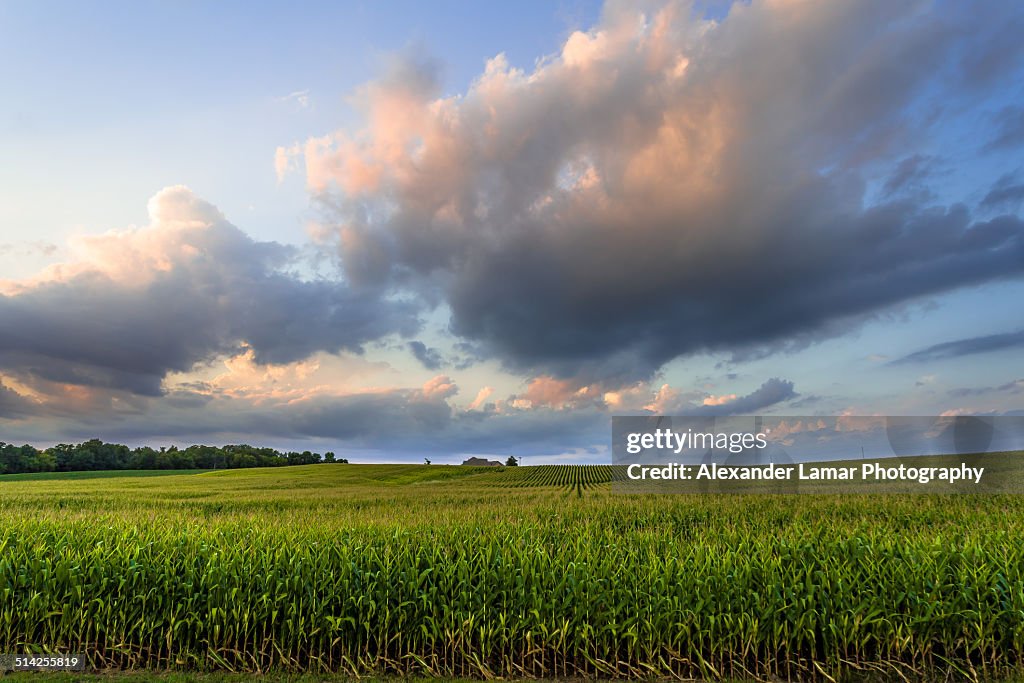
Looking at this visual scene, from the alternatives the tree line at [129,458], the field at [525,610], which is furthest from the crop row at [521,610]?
the tree line at [129,458]

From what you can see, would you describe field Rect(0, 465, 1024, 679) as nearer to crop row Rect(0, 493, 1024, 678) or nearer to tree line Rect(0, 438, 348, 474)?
crop row Rect(0, 493, 1024, 678)

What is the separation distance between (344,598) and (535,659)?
2.69 m

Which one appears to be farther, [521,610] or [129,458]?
[129,458]

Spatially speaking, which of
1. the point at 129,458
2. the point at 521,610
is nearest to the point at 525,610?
the point at 521,610

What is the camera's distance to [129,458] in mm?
93000

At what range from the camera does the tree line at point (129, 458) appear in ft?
260

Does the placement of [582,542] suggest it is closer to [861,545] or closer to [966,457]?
[861,545]

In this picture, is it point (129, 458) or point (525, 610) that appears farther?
point (129, 458)

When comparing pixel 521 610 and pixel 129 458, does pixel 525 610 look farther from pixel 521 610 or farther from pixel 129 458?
pixel 129 458

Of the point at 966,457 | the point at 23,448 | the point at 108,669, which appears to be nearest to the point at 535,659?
the point at 108,669

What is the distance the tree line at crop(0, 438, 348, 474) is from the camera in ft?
260

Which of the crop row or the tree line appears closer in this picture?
the crop row

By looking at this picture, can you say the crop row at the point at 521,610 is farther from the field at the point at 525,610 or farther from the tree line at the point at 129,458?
the tree line at the point at 129,458

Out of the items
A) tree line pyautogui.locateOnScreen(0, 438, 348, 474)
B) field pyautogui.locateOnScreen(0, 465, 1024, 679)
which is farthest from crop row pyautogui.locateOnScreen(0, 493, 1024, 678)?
tree line pyautogui.locateOnScreen(0, 438, 348, 474)
